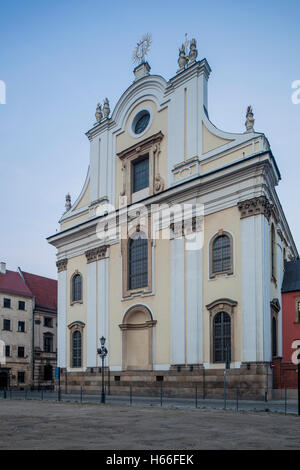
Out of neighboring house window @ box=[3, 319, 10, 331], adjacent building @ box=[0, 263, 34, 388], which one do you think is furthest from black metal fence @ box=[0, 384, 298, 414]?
neighboring house window @ box=[3, 319, 10, 331]

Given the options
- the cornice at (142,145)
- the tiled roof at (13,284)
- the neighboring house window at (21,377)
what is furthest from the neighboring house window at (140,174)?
the neighboring house window at (21,377)

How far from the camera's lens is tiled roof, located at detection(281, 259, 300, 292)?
34062 mm

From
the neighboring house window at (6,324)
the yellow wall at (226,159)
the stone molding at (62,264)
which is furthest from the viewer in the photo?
the neighboring house window at (6,324)

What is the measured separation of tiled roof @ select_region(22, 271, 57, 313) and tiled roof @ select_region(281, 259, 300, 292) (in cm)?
3377

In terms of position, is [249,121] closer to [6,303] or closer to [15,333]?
[6,303]

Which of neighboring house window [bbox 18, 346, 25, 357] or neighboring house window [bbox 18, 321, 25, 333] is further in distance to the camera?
neighboring house window [bbox 18, 321, 25, 333]

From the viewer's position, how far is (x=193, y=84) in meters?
36.2

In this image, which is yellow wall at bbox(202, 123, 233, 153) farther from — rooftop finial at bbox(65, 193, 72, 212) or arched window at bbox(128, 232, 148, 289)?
rooftop finial at bbox(65, 193, 72, 212)

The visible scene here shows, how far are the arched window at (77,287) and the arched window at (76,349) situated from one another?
282cm

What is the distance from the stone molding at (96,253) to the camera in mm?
40281

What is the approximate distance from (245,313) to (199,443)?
18543 mm

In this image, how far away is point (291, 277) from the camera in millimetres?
35281

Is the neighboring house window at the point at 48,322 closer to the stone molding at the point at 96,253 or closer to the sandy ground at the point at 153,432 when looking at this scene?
the stone molding at the point at 96,253
